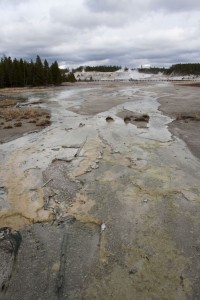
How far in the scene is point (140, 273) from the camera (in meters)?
6.12

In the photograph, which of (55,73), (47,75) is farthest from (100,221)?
(55,73)

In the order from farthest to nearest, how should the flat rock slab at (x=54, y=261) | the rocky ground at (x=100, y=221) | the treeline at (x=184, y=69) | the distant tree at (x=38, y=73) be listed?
the treeline at (x=184, y=69)
the distant tree at (x=38, y=73)
the rocky ground at (x=100, y=221)
the flat rock slab at (x=54, y=261)

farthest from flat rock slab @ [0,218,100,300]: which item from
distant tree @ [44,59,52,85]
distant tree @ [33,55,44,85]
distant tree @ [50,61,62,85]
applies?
distant tree @ [50,61,62,85]

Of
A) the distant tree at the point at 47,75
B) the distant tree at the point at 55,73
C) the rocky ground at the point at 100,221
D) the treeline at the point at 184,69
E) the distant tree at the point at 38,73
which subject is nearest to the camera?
the rocky ground at the point at 100,221

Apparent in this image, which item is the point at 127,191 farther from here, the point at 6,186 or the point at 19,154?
the point at 19,154

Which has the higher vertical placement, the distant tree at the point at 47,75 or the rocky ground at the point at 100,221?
the distant tree at the point at 47,75

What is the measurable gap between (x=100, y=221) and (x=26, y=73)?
8505 cm

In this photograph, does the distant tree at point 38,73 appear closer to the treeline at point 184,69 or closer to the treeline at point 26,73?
the treeline at point 26,73

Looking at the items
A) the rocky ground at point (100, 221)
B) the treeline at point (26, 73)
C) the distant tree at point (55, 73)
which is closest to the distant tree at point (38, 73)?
the treeline at point (26, 73)

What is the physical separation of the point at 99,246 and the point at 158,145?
969cm

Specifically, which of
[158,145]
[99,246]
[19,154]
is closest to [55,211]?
[99,246]

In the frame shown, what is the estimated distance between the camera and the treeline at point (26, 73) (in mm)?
80062

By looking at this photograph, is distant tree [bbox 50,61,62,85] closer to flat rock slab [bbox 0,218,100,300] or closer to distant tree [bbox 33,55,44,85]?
distant tree [bbox 33,55,44,85]

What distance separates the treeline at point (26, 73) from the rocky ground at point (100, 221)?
7107 cm
